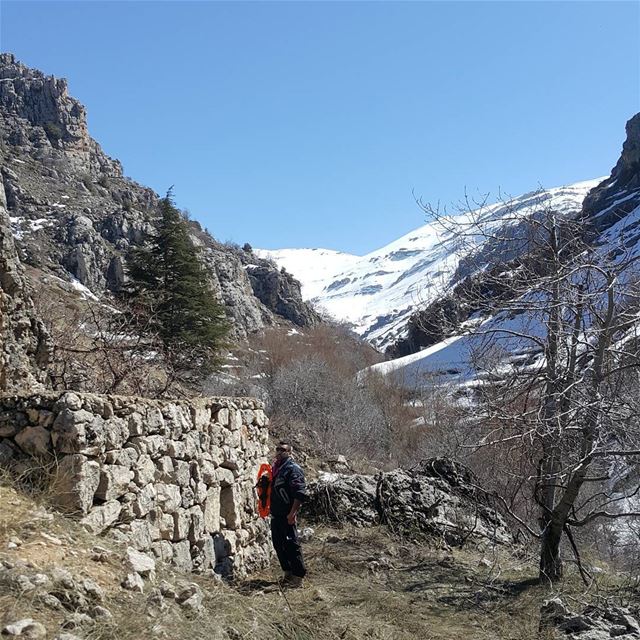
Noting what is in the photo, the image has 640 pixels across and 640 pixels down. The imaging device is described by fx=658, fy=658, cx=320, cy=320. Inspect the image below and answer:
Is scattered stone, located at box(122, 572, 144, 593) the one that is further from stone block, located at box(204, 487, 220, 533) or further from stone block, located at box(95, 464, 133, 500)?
stone block, located at box(204, 487, 220, 533)

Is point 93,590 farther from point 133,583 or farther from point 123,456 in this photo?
point 123,456

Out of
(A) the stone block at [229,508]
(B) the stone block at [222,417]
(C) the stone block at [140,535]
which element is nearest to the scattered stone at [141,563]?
(C) the stone block at [140,535]

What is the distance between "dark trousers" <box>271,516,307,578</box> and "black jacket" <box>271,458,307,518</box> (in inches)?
4.1

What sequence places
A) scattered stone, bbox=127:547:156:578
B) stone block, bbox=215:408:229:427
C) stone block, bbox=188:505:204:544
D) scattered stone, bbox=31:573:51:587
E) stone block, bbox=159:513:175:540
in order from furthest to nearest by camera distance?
stone block, bbox=215:408:229:427 < stone block, bbox=188:505:204:544 < stone block, bbox=159:513:175:540 < scattered stone, bbox=127:547:156:578 < scattered stone, bbox=31:573:51:587

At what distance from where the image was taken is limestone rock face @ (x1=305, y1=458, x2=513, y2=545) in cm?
1154

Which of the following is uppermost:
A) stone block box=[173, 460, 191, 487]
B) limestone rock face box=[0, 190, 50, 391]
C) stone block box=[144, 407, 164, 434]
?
limestone rock face box=[0, 190, 50, 391]

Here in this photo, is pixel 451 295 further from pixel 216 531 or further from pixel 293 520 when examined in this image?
pixel 216 531

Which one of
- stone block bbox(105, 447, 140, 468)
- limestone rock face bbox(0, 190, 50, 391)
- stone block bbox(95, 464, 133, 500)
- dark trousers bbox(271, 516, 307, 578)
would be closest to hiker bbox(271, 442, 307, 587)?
dark trousers bbox(271, 516, 307, 578)

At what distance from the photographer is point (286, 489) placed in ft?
24.7

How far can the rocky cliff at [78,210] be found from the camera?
43.8 meters

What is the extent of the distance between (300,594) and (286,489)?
1.12m

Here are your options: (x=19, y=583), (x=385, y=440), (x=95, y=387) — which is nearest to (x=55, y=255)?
(x=385, y=440)

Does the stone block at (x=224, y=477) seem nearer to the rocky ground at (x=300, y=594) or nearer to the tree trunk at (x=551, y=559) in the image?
the rocky ground at (x=300, y=594)

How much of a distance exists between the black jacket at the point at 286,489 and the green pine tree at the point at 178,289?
1328cm
